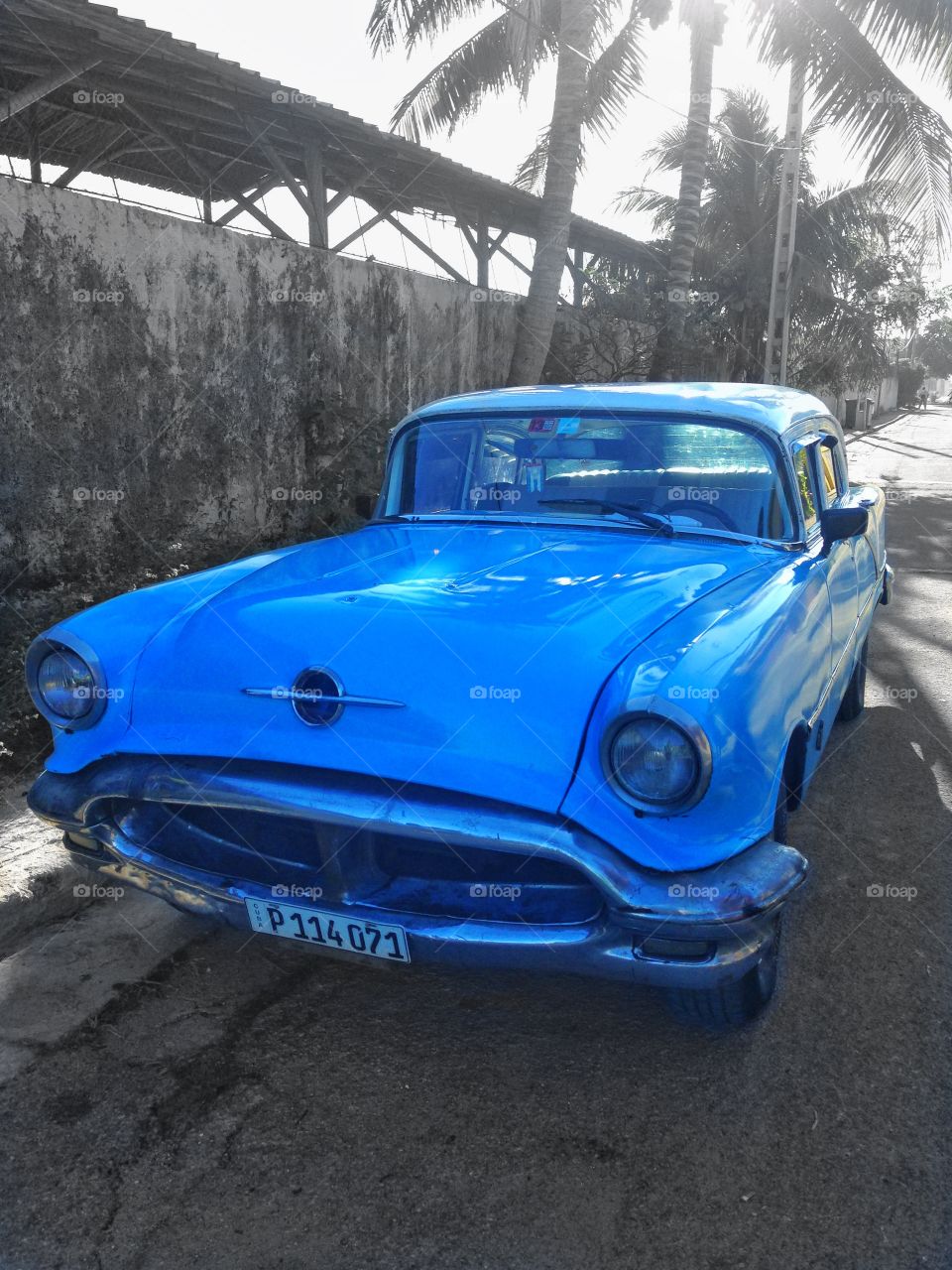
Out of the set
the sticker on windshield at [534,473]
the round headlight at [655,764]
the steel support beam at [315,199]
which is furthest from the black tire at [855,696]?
the steel support beam at [315,199]

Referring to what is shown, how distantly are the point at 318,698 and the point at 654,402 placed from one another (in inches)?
71.7

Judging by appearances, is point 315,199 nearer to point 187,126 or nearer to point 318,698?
point 187,126

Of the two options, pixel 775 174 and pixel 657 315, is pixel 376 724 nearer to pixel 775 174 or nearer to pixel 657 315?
pixel 657 315

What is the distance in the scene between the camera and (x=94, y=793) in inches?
103

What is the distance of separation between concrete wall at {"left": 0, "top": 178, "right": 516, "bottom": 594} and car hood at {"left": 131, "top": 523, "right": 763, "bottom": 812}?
11.9 feet

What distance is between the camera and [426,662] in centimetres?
243

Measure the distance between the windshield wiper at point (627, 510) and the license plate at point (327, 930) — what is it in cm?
166

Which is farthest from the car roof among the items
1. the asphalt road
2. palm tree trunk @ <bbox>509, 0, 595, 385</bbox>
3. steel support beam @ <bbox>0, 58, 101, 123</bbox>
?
palm tree trunk @ <bbox>509, 0, 595, 385</bbox>

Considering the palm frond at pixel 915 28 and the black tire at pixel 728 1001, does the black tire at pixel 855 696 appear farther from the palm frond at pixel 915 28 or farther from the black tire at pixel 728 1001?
the palm frond at pixel 915 28

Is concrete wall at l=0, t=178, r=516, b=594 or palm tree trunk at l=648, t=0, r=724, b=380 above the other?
palm tree trunk at l=648, t=0, r=724, b=380

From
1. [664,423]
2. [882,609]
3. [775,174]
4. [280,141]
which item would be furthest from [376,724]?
[775,174]

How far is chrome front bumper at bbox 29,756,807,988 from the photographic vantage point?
2.18m

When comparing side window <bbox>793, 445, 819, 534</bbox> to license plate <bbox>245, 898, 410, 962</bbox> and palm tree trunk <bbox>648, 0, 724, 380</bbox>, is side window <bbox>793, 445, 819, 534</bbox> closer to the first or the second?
license plate <bbox>245, 898, 410, 962</bbox>

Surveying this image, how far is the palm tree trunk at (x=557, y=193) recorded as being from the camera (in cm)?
1038
